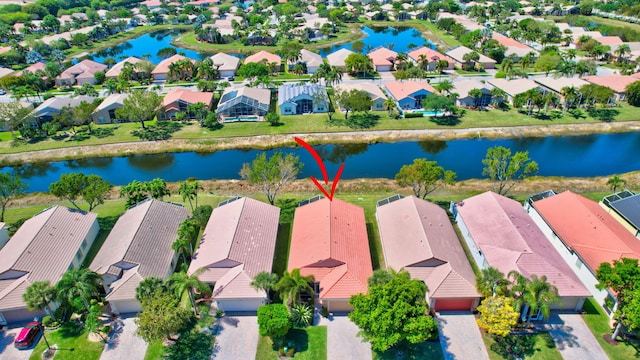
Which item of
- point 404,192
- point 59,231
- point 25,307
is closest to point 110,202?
point 59,231

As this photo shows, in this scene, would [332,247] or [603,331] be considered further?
[332,247]

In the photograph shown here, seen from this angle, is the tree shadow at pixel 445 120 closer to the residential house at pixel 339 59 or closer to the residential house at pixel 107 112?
the residential house at pixel 339 59

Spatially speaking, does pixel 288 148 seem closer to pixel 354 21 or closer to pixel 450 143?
pixel 450 143

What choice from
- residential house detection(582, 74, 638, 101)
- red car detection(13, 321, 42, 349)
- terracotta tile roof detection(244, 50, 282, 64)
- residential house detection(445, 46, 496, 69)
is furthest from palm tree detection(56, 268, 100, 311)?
residential house detection(445, 46, 496, 69)

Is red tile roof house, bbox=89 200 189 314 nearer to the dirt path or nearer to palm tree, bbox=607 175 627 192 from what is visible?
the dirt path

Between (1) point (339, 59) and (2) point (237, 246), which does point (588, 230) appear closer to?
(2) point (237, 246)

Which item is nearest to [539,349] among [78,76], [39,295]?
[39,295]
